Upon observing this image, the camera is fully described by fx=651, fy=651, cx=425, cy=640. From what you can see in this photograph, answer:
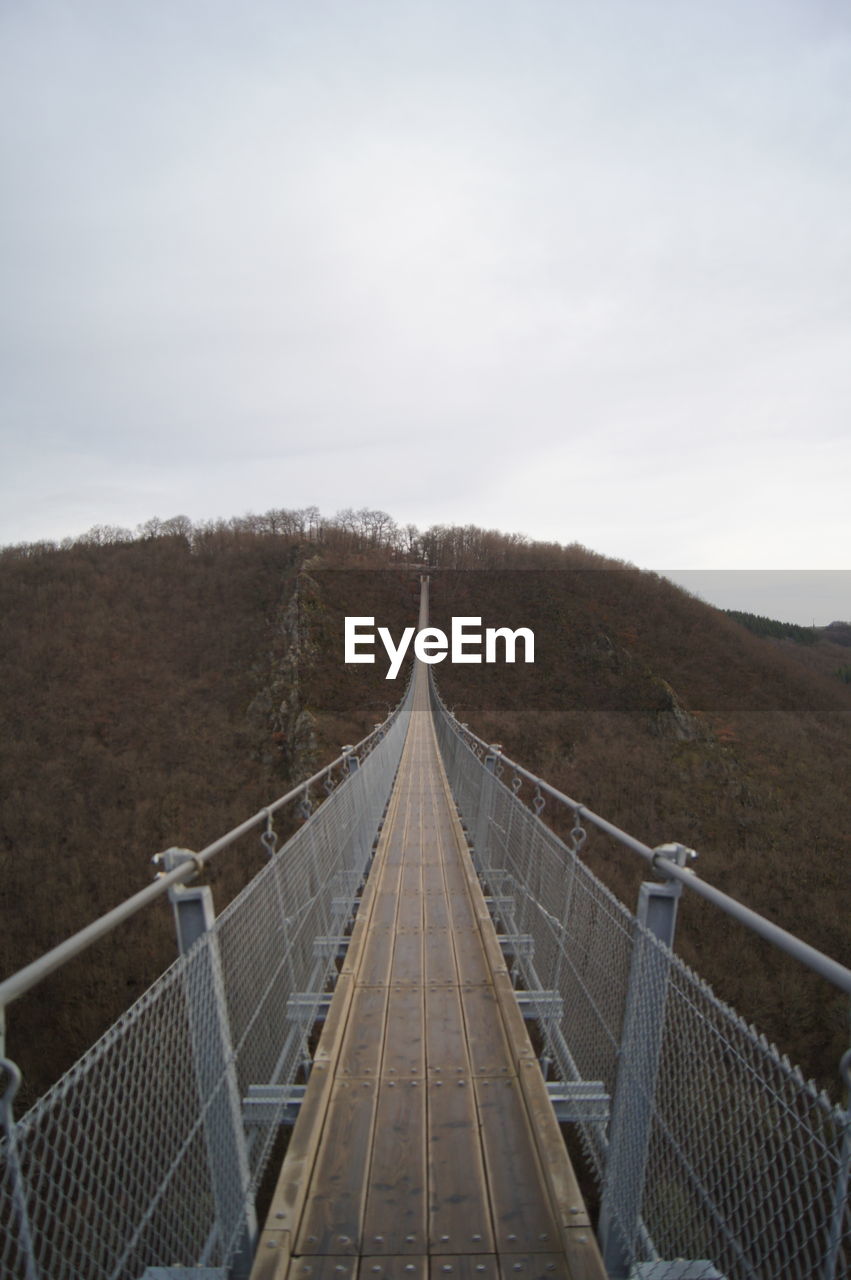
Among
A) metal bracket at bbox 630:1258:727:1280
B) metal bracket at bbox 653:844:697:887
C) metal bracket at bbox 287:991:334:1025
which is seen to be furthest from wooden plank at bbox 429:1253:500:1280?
metal bracket at bbox 287:991:334:1025

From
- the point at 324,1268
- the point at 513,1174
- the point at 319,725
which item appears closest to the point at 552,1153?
the point at 513,1174

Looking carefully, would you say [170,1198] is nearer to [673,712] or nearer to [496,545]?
[673,712]

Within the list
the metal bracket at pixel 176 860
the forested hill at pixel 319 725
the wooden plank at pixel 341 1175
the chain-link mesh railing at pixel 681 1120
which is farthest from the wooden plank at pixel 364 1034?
the forested hill at pixel 319 725

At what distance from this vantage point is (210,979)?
213 cm

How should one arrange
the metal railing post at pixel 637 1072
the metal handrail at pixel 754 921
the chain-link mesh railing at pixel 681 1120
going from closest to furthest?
the metal handrail at pixel 754 921, the chain-link mesh railing at pixel 681 1120, the metal railing post at pixel 637 1072

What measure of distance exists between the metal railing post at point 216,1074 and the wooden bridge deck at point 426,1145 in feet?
0.48

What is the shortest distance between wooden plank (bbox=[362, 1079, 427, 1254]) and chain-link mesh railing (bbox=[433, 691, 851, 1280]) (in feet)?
2.31

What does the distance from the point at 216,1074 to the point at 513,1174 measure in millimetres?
1185

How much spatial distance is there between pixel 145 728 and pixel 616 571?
34635 mm

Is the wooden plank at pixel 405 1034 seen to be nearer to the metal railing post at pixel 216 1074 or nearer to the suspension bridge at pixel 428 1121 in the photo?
the suspension bridge at pixel 428 1121

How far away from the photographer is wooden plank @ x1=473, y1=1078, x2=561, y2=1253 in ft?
7.07

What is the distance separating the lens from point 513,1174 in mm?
2436

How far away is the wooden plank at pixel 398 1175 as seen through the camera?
2162mm

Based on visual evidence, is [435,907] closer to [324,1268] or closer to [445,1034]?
[445,1034]
